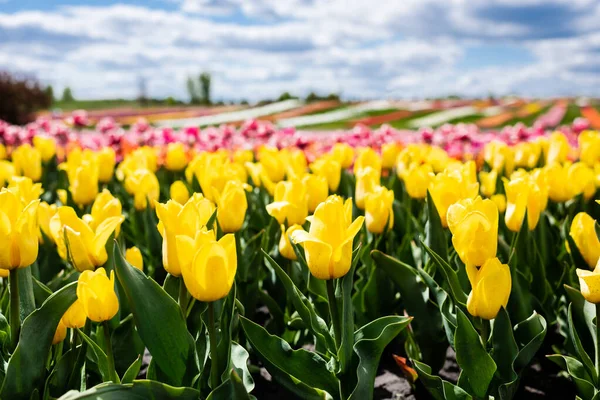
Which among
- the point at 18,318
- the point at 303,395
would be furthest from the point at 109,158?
the point at 303,395

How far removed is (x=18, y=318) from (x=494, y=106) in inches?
1343

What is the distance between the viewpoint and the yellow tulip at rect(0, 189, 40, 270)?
1538 mm

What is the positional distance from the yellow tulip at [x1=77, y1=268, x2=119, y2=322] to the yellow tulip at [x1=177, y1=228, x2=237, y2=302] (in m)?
0.24

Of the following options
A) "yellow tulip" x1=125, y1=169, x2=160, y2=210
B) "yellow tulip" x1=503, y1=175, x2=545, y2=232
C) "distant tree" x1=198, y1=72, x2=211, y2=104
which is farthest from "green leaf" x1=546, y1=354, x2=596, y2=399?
"distant tree" x1=198, y1=72, x2=211, y2=104

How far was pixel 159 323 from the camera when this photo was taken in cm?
159

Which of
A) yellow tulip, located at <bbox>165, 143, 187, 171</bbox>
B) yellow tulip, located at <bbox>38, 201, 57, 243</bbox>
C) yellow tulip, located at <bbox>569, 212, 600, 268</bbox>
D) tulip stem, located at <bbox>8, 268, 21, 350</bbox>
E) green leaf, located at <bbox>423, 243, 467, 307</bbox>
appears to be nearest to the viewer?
tulip stem, located at <bbox>8, 268, 21, 350</bbox>

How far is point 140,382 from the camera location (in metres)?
1.40

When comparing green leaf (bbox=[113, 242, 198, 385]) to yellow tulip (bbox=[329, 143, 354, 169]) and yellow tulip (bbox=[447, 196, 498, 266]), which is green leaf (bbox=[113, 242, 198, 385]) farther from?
yellow tulip (bbox=[329, 143, 354, 169])

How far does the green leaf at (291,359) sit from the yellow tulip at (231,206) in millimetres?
535

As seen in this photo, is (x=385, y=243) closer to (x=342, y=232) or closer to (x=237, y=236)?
(x=237, y=236)

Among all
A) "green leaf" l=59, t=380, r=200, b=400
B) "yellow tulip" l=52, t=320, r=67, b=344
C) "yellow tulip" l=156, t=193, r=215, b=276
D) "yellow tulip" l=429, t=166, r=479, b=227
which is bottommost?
"green leaf" l=59, t=380, r=200, b=400

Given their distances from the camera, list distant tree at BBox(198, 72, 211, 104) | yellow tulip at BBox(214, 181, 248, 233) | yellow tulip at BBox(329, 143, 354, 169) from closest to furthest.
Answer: yellow tulip at BBox(214, 181, 248, 233)
yellow tulip at BBox(329, 143, 354, 169)
distant tree at BBox(198, 72, 211, 104)

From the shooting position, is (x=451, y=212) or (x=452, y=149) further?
(x=452, y=149)

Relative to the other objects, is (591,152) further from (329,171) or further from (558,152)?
(329,171)
